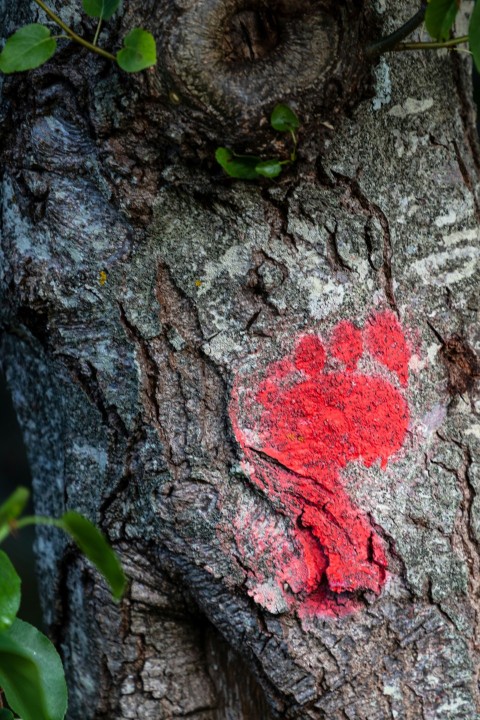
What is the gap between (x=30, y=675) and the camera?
616mm

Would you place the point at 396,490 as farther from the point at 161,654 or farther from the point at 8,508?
the point at 8,508

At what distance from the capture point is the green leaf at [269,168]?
3.01ft

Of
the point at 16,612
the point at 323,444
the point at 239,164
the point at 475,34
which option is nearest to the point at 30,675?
the point at 16,612

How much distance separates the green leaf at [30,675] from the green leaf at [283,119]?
22.4 inches

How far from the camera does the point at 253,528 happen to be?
97 centimetres

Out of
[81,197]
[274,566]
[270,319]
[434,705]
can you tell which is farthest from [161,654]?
[81,197]

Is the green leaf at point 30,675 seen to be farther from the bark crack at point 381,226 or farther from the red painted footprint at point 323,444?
the bark crack at point 381,226

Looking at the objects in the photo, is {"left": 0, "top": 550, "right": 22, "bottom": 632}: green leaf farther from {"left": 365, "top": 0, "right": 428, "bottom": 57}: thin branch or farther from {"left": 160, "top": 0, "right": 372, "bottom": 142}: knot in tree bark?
{"left": 365, "top": 0, "right": 428, "bottom": 57}: thin branch

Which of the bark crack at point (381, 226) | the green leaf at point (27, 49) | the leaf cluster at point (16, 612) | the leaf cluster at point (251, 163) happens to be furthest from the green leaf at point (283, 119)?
the leaf cluster at point (16, 612)

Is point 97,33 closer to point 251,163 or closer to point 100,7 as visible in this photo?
point 100,7

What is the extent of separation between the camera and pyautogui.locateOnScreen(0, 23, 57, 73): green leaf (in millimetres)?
851

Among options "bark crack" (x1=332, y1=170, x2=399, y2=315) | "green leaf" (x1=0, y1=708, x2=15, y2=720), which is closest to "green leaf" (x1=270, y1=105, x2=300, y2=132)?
"bark crack" (x1=332, y1=170, x2=399, y2=315)

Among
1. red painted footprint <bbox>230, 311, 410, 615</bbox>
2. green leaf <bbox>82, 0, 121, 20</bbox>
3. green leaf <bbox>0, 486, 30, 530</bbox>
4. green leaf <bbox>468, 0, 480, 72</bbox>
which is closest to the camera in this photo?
green leaf <bbox>0, 486, 30, 530</bbox>

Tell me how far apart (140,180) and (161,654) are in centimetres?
64
